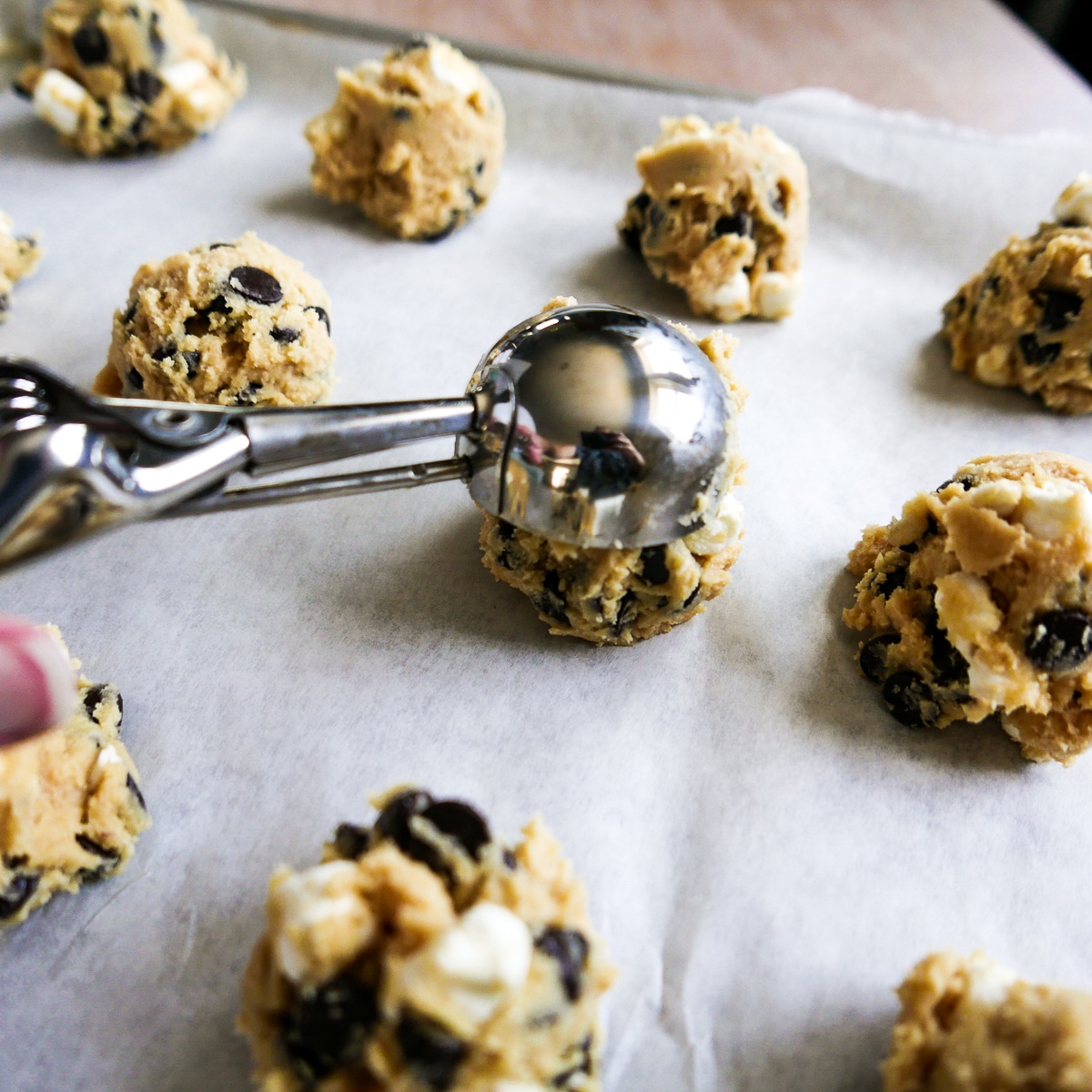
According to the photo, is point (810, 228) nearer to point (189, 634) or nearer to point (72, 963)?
point (189, 634)

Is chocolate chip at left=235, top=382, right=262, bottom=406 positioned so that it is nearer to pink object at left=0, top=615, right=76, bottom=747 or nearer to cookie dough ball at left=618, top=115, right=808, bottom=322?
pink object at left=0, top=615, right=76, bottom=747

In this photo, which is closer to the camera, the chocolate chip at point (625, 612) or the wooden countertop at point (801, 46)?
the chocolate chip at point (625, 612)

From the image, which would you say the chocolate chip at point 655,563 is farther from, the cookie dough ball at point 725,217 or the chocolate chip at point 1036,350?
the chocolate chip at point 1036,350

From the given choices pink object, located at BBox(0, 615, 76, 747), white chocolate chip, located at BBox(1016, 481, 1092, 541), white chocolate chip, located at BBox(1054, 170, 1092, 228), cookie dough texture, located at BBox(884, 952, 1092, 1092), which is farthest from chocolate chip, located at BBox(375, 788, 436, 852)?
white chocolate chip, located at BBox(1054, 170, 1092, 228)

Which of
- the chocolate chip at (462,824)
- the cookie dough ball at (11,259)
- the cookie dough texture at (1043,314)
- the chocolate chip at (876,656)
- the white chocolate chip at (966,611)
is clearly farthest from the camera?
the cookie dough ball at (11,259)

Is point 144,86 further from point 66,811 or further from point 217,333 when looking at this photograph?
point 66,811

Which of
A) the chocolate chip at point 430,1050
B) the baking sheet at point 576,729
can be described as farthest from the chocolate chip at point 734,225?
the chocolate chip at point 430,1050

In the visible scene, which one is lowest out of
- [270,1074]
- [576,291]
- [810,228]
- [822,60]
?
[270,1074]

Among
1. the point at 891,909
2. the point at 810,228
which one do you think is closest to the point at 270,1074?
the point at 891,909
